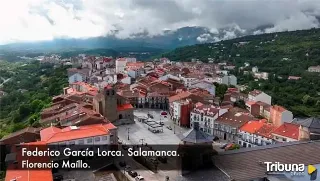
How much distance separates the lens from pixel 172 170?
2361 centimetres

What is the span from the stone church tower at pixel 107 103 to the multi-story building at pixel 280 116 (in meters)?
22.9

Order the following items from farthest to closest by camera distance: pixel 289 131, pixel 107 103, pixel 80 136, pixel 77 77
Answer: pixel 77 77 < pixel 107 103 < pixel 289 131 < pixel 80 136

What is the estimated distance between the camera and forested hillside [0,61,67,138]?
168 feet

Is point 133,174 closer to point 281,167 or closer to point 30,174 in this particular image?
point 30,174

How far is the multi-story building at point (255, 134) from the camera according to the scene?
3709cm

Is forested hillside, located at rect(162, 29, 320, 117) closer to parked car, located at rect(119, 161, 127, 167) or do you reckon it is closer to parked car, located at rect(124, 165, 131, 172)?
parked car, located at rect(119, 161, 127, 167)

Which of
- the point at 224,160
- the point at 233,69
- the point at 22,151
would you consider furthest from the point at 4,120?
the point at 233,69

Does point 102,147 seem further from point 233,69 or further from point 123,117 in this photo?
point 233,69

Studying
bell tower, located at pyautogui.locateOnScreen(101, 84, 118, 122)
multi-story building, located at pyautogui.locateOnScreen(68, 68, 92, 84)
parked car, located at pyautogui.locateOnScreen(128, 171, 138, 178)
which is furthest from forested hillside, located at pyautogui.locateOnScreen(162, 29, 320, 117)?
parked car, located at pyautogui.locateOnScreen(128, 171, 138, 178)

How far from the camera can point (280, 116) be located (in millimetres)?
46500

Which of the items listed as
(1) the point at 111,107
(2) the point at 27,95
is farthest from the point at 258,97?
(2) the point at 27,95

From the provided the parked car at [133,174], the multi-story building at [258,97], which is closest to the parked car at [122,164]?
the parked car at [133,174]

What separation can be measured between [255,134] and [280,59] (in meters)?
68.7

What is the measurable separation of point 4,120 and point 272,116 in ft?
147
